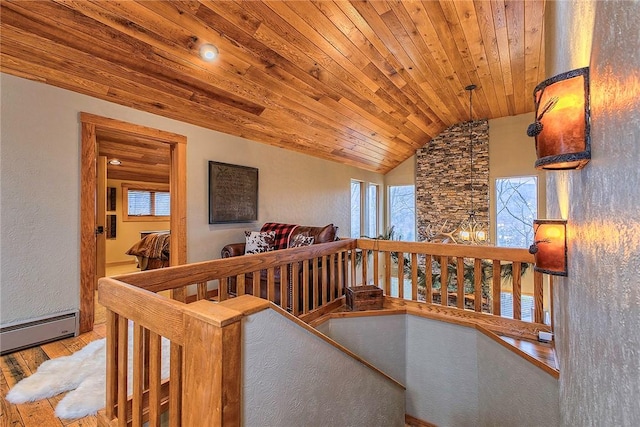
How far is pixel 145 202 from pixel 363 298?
6250mm

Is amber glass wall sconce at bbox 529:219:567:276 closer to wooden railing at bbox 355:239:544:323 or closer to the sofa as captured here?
wooden railing at bbox 355:239:544:323

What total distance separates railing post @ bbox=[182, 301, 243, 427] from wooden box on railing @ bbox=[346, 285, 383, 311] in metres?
2.03

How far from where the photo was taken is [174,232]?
3260 millimetres

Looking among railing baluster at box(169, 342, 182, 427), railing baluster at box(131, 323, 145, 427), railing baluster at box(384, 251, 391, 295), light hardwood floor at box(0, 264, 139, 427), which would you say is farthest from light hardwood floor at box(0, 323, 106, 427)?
railing baluster at box(384, 251, 391, 295)

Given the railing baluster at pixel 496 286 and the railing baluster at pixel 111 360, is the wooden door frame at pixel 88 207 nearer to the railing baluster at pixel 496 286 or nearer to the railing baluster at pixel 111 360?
the railing baluster at pixel 111 360

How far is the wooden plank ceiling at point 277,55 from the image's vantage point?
83.4 inches

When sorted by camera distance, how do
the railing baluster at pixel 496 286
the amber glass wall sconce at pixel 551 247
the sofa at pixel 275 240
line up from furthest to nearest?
the sofa at pixel 275 240, the railing baluster at pixel 496 286, the amber glass wall sconce at pixel 551 247

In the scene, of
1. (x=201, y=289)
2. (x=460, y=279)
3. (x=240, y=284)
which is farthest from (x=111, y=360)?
(x=460, y=279)

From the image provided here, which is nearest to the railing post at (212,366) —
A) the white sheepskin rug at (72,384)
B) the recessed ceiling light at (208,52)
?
the white sheepskin rug at (72,384)

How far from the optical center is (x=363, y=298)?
112 inches

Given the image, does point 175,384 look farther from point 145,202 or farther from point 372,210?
point 145,202

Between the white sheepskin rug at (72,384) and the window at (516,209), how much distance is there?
6485mm

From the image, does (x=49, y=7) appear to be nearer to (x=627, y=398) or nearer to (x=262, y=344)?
(x=262, y=344)

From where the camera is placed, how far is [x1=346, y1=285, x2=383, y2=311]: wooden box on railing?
9.23 ft
